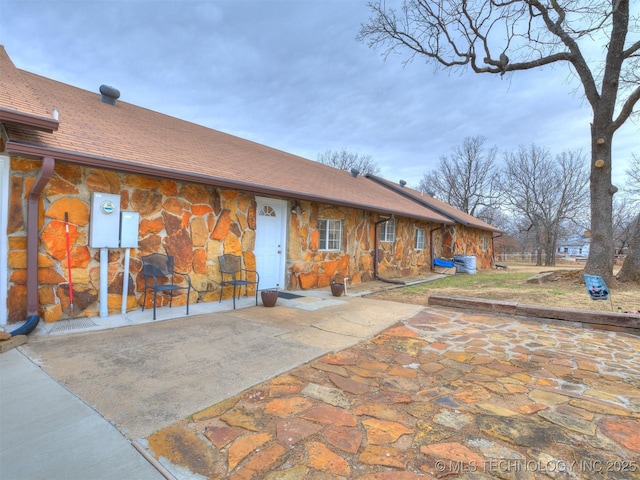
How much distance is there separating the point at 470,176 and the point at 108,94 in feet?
104

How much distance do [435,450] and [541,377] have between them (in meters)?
1.89

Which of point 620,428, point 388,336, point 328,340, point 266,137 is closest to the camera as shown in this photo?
point 620,428

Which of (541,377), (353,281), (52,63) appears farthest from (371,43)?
(541,377)

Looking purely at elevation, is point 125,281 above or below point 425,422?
above

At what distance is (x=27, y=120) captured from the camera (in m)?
3.55

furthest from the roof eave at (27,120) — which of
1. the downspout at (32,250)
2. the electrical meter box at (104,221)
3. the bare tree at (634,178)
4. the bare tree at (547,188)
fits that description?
the bare tree at (634,178)

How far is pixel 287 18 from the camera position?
9.48 meters

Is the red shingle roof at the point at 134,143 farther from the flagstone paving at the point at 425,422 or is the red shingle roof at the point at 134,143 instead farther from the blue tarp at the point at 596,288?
the blue tarp at the point at 596,288

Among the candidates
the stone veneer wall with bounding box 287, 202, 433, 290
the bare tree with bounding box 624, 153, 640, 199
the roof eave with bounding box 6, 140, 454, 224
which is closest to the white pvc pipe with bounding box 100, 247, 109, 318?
the roof eave with bounding box 6, 140, 454, 224

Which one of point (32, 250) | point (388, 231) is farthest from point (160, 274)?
point (388, 231)

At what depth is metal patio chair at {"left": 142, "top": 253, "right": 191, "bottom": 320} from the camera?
5.03m

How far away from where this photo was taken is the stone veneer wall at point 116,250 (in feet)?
13.7

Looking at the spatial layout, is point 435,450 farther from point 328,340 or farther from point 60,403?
point 60,403

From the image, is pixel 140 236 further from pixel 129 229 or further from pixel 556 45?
pixel 556 45
